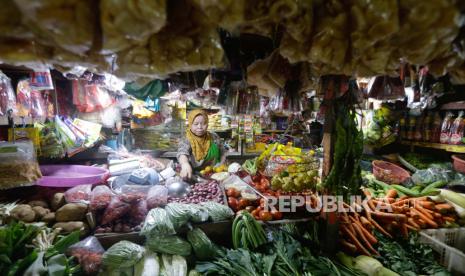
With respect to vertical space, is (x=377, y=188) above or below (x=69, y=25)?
below

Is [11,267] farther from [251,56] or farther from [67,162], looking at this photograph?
[67,162]

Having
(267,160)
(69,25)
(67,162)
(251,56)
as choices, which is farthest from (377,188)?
(67,162)

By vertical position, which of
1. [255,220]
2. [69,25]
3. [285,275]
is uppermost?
[69,25]

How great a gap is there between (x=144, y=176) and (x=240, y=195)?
107cm

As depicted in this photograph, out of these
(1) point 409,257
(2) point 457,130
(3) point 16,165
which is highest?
(2) point 457,130

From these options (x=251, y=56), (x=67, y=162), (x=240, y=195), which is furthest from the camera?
(x=67, y=162)

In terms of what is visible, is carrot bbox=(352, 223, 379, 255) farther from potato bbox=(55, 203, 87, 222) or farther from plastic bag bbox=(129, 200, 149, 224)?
potato bbox=(55, 203, 87, 222)

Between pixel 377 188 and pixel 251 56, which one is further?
pixel 377 188

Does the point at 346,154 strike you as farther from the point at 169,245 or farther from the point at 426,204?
the point at 426,204

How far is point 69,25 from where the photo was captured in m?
0.52

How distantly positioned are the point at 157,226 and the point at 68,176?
5.70 ft

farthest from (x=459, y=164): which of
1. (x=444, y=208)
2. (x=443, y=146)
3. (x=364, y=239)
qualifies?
(x=364, y=239)

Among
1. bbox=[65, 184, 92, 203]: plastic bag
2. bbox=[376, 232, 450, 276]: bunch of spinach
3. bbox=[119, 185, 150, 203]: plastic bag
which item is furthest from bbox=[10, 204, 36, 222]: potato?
bbox=[376, 232, 450, 276]: bunch of spinach

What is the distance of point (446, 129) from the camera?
11.0ft
